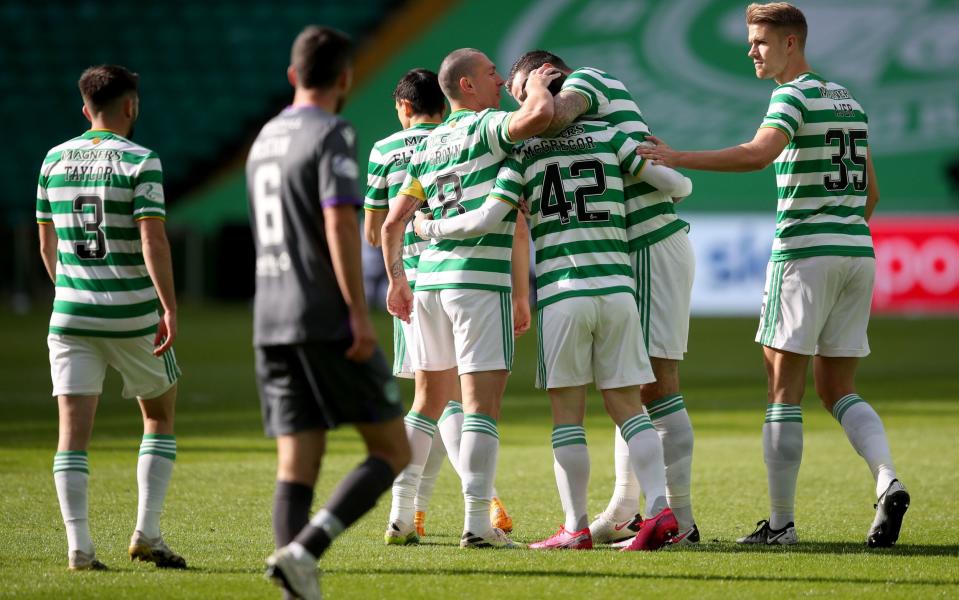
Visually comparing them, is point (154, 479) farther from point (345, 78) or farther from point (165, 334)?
point (345, 78)

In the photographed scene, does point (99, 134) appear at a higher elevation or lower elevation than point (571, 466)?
higher

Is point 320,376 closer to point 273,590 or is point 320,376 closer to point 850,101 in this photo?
point 273,590

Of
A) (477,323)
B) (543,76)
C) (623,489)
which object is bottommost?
(623,489)

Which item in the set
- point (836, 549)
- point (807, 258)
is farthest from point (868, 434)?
point (807, 258)

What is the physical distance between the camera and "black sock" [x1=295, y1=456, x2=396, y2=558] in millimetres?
4293

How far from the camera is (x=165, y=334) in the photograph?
17.6 feet

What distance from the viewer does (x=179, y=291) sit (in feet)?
89.4

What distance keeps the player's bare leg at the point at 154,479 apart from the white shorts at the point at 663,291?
2.06m

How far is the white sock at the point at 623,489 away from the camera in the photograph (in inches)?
241

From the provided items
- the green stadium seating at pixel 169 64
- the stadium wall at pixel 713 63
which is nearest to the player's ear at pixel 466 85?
the stadium wall at pixel 713 63

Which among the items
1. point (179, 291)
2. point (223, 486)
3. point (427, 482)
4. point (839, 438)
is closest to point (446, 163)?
point (427, 482)

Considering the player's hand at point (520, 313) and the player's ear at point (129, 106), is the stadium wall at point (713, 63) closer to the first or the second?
the player's hand at point (520, 313)

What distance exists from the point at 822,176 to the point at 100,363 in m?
3.19

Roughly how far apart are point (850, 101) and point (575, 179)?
139 centimetres
